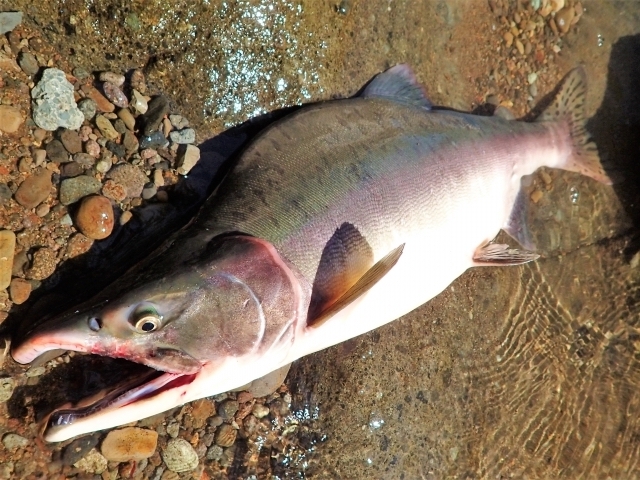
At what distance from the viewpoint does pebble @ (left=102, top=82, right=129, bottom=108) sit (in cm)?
329

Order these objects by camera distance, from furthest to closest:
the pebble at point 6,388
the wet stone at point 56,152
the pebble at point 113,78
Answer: the pebble at point 113,78, the wet stone at point 56,152, the pebble at point 6,388

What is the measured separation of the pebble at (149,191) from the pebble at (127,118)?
1.36 feet

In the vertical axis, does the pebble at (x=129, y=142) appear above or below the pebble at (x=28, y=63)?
below

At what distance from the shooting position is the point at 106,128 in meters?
3.22

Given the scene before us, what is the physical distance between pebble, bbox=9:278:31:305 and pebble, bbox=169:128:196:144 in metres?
1.27

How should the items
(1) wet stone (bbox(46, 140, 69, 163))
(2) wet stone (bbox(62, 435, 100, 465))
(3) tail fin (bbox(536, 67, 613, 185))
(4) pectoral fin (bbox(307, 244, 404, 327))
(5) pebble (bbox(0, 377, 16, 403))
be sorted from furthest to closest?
(3) tail fin (bbox(536, 67, 613, 185)) → (1) wet stone (bbox(46, 140, 69, 163)) → (2) wet stone (bbox(62, 435, 100, 465)) → (5) pebble (bbox(0, 377, 16, 403)) → (4) pectoral fin (bbox(307, 244, 404, 327))

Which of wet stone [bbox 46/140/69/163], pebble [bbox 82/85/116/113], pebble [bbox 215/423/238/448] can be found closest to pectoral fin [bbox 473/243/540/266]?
pebble [bbox 215/423/238/448]

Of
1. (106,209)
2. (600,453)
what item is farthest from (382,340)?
(600,453)

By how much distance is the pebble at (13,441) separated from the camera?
2.87 meters

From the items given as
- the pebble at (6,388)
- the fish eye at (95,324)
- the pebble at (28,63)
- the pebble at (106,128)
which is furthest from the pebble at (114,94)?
the pebble at (6,388)

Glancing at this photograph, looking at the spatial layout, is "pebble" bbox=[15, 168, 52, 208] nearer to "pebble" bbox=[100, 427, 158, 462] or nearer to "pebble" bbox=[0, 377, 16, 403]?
"pebble" bbox=[0, 377, 16, 403]

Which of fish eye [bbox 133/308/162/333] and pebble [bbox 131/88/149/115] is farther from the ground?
pebble [bbox 131/88/149/115]

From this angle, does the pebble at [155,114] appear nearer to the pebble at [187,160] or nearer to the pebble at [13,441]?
the pebble at [187,160]

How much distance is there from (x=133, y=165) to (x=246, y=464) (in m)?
2.15
